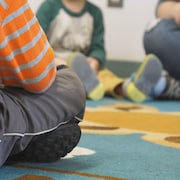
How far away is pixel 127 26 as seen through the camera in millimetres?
1907

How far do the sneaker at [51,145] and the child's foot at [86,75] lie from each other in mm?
758

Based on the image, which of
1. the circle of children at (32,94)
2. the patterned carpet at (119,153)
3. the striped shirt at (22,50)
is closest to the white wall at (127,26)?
the patterned carpet at (119,153)

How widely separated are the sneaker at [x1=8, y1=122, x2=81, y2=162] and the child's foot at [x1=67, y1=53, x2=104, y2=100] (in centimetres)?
76

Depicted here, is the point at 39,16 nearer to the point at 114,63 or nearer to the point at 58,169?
the point at 114,63

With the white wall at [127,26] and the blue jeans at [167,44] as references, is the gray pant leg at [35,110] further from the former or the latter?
the white wall at [127,26]

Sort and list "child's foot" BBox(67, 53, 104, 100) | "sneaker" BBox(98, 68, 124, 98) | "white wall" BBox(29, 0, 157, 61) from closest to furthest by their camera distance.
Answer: "child's foot" BBox(67, 53, 104, 100), "sneaker" BBox(98, 68, 124, 98), "white wall" BBox(29, 0, 157, 61)

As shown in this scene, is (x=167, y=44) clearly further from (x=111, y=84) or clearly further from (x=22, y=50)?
(x=22, y=50)

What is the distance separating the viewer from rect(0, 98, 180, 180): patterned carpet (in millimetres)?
546

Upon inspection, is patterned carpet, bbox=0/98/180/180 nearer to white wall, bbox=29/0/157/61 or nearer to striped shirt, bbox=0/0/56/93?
striped shirt, bbox=0/0/56/93

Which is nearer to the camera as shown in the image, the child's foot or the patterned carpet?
the patterned carpet

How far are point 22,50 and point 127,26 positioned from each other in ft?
4.62

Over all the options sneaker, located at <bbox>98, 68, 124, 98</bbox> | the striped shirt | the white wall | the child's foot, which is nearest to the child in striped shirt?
the striped shirt

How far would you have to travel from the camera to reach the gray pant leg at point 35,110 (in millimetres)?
523

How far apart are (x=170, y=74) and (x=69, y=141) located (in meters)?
0.95
